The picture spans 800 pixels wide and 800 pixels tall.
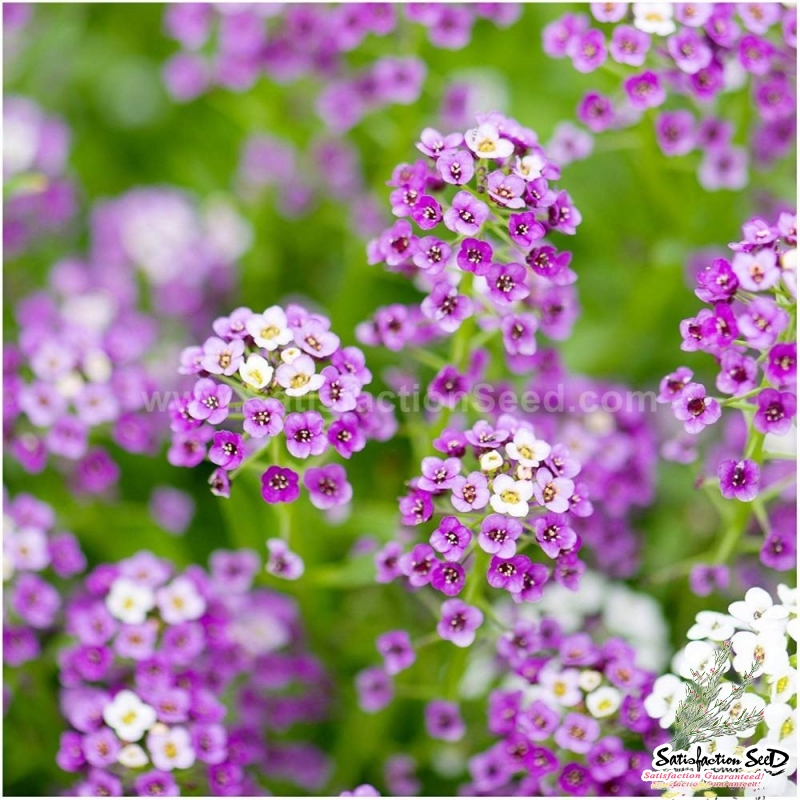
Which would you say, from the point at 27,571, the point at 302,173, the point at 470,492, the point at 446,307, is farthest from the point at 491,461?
the point at 302,173

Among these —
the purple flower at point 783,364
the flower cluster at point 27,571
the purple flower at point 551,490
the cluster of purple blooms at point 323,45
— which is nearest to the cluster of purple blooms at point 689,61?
the cluster of purple blooms at point 323,45

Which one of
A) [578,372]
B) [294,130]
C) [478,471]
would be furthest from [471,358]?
[294,130]

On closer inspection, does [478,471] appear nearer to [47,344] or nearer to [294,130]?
[47,344]

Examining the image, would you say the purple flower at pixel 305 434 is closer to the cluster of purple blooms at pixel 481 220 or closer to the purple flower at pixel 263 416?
the purple flower at pixel 263 416

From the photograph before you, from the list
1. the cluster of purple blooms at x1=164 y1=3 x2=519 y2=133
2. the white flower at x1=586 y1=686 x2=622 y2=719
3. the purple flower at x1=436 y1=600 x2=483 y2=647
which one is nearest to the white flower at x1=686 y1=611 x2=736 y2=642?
the white flower at x1=586 y1=686 x2=622 y2=719

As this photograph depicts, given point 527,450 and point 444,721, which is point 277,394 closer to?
point 527,450

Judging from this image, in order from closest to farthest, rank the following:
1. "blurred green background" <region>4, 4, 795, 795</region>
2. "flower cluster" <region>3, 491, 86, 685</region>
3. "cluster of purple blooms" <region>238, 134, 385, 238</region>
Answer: "flower cluster" <region>3, 491, 86, 685</region>
"blurred green background" <region>4, 4, 795, 795</region>
"cluster of purple blooms" <region>238, 134, 385, 238</region>

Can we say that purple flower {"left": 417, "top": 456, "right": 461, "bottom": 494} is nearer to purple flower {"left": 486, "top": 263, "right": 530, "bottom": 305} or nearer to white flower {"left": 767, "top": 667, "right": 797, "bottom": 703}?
purple flower {"left": 486, "top": 263, "right": 530, "bottom": 305}
